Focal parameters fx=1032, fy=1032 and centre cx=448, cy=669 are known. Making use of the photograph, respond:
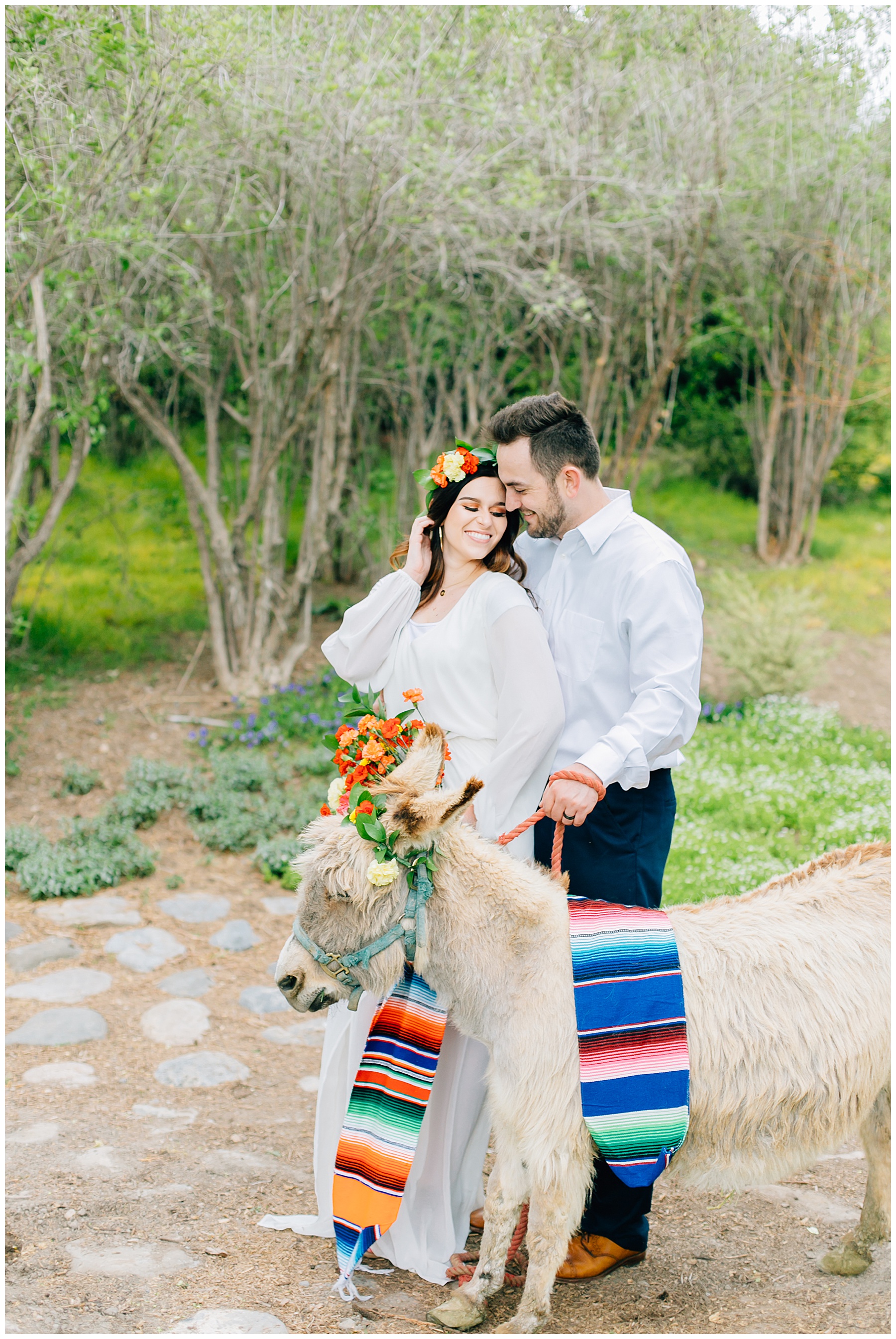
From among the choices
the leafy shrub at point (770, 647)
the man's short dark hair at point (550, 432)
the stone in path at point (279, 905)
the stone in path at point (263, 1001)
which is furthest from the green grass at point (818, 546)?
the man's short dark hair at point (550, 432)

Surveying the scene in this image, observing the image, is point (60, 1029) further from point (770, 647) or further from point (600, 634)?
point (770, 647)

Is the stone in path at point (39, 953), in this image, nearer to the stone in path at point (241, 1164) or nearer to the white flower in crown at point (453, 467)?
the stone in path at point (241, 1164)

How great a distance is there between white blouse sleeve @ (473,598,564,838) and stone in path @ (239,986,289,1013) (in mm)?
2710

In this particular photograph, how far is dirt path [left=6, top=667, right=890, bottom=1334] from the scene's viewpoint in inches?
117

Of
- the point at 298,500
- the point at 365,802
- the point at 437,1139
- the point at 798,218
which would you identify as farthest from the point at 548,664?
the point at 798,218

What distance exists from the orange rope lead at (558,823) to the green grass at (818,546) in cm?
842

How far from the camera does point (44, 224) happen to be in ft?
20.3

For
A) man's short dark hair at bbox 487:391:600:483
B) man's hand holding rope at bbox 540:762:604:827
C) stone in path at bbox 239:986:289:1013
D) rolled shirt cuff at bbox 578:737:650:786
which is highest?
man's short dark hair at bbox 487:391:600:483

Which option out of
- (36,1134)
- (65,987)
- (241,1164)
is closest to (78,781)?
(65,987)

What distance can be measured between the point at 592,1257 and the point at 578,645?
1.92 metres

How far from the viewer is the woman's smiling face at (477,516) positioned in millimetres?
3254

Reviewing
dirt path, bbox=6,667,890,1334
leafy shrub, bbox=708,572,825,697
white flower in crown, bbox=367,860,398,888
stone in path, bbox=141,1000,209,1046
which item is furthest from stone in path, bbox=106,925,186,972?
leafy shrub, bbox=708,572,825,697

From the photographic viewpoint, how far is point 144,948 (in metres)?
5.75

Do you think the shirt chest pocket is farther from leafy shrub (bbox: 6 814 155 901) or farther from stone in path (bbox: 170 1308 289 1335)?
leafy shrub (bbox: 6 814 155 901)
